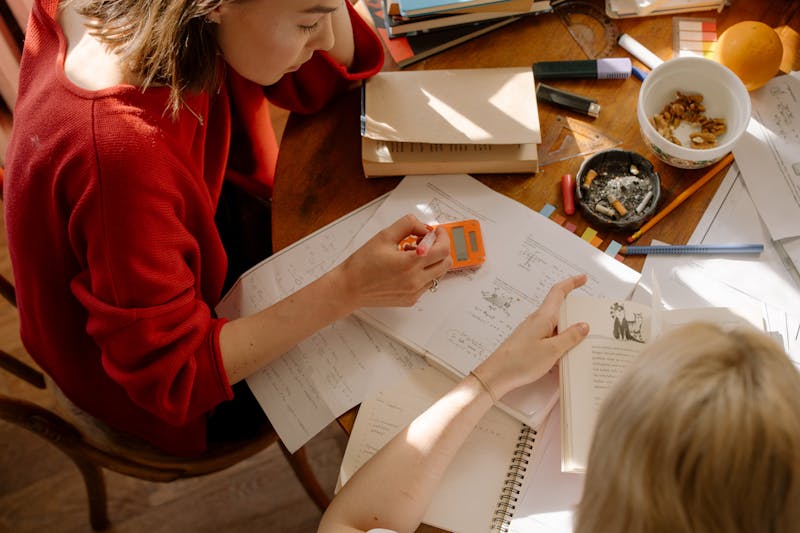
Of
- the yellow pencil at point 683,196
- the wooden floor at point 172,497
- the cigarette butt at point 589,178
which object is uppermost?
the cigarette butt at point 589,178

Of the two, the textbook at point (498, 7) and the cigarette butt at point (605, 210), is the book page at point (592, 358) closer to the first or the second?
the cigarette butt at point (605, 210)

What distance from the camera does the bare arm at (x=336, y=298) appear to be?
102cm

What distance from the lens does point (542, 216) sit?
43.3 inches

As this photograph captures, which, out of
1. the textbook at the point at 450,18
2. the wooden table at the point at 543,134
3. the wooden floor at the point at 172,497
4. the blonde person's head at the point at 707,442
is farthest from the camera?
the wooden floor at the point at 172,497

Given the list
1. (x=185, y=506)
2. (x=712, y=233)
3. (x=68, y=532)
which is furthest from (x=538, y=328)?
(x=68, y=532)

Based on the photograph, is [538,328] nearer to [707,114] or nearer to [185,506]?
[707,114]

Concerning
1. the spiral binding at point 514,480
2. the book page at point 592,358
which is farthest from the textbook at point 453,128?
the spiral binding at point 514,480

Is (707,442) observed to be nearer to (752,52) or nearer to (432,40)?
(752,52)

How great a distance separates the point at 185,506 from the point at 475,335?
1.13m

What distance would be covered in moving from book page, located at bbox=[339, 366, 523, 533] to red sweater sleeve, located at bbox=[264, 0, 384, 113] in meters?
0.50

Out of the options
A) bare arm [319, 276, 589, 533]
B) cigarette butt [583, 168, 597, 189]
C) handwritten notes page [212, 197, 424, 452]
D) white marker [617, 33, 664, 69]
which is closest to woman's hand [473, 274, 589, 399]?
bare arm [319, 276, 589, 533]

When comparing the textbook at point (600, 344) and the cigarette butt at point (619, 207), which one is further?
the cigarette butt at point (619, 207)

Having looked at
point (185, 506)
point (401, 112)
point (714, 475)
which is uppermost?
point (401, 112)

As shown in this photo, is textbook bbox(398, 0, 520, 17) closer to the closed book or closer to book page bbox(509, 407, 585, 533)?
the closed book
